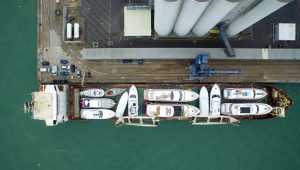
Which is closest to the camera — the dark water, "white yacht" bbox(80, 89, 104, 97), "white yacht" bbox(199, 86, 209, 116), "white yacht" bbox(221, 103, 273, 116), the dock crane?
the dock crane

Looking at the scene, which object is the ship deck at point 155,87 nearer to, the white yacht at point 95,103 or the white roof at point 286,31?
the white yacht at point 95,103

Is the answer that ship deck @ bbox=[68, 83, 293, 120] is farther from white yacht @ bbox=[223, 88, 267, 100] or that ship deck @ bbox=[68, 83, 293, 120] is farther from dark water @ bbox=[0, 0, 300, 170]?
dark water @ bbox=[0, 0, 300, 170]

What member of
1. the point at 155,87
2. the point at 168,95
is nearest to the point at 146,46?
the point at 155,87

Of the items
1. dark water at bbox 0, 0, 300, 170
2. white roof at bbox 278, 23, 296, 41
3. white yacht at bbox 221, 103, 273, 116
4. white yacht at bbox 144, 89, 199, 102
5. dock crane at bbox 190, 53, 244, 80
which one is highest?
white roof at bbox 278, 23, 296, 41

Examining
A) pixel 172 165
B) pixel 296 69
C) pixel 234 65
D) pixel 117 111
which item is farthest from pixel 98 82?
pixel 296 69

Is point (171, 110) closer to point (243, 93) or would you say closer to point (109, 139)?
point (109, 139)

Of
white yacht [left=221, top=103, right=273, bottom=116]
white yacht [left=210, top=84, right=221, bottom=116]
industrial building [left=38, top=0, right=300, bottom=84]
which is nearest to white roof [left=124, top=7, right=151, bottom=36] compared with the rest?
industrial building [left=38, top=0, right=300, bottom=84]

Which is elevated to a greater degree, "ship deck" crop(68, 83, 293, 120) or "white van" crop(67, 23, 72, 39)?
"white van" crop(67, 23, 72, 39)

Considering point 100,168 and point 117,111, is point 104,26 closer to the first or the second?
point 117,111
